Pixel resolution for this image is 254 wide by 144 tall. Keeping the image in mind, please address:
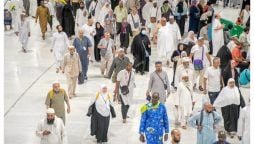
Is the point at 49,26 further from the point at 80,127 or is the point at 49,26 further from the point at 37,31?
the point at 80,127

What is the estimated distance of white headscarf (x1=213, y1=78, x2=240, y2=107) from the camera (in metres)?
13.2

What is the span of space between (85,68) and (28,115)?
3250 mm

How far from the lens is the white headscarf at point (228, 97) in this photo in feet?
43.2

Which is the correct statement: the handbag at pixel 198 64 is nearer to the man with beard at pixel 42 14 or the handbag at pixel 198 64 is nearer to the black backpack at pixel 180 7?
the black backpack at pixel 180 7

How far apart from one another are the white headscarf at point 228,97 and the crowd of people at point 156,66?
0.02 meters

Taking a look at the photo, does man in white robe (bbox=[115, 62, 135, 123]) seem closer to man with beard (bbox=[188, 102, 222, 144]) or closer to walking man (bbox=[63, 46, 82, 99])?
walking man (bbox=[63, 46, 82, 99])

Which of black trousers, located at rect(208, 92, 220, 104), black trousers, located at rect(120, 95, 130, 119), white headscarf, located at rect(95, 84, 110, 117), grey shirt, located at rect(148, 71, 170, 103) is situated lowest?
black trousers, located at rect(120, 95, 130, 119)

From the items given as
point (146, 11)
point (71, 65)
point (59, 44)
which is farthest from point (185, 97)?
point (146, 11)

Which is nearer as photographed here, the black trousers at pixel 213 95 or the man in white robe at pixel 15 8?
the black trousers at pixel 213 95

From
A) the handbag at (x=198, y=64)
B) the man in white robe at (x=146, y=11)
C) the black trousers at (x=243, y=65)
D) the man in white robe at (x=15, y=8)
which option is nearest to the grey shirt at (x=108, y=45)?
the handbag at (x=198, y=64)

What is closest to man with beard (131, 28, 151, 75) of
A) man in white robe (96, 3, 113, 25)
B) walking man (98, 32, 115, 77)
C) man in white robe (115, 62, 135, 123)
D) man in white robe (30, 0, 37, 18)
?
walking man (98, 32, 115, 77)

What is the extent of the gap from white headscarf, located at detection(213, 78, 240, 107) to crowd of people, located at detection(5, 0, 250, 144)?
20 mm

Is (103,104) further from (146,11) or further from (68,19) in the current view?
(146,11)

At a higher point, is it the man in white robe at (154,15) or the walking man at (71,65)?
the man in white robe at (154,15)
